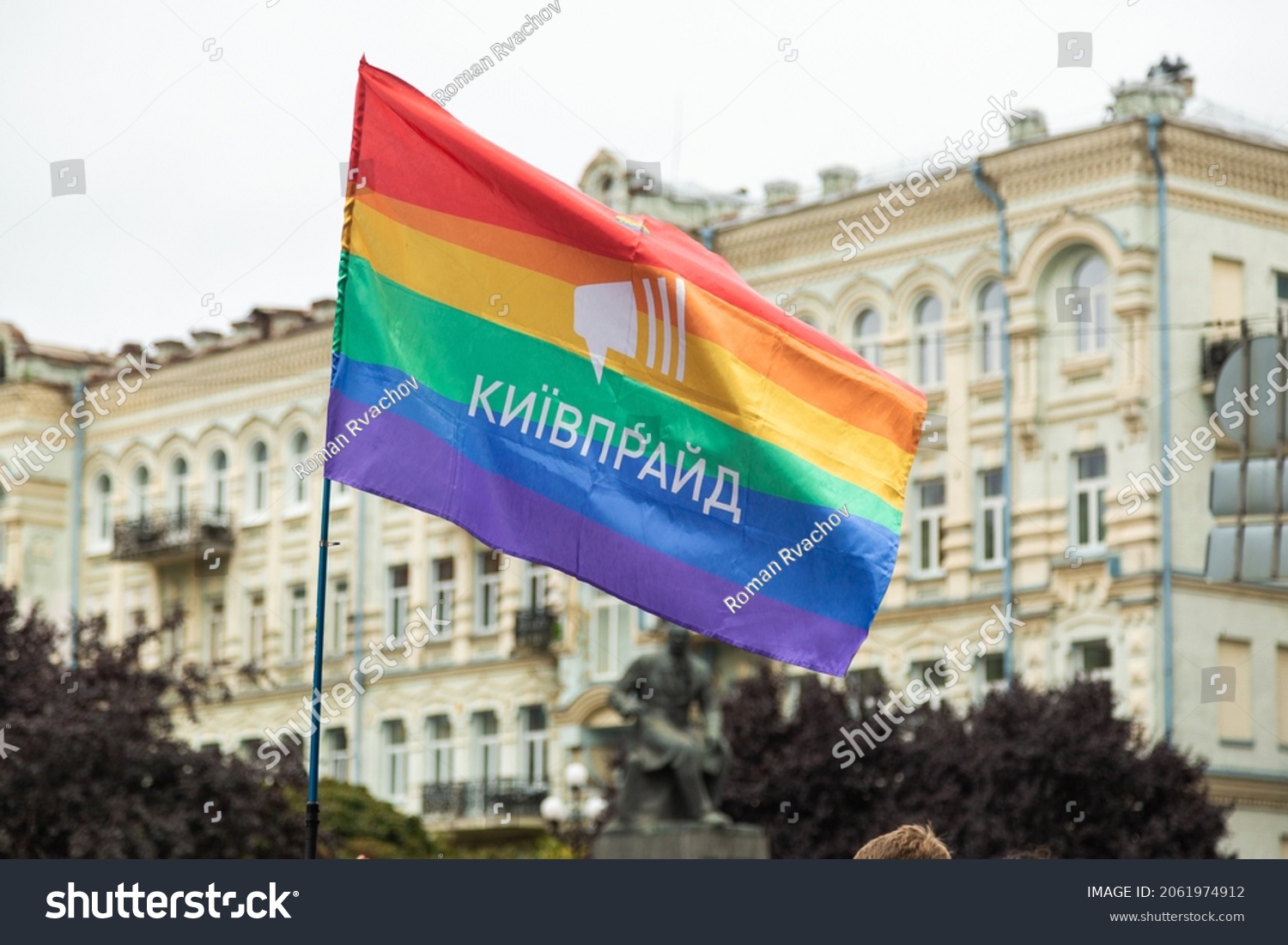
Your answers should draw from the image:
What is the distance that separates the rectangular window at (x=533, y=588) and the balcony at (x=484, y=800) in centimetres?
354

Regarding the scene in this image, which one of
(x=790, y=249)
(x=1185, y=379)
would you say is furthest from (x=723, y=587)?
(x=790, y=249)

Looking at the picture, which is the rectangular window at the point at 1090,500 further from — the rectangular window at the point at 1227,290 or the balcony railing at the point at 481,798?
the balcony railing at the point at 481,798

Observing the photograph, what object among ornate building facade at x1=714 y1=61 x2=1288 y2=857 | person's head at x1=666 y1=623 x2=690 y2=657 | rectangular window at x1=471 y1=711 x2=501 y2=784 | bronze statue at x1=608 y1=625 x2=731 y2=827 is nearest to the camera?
person's head at x1=666 y1=623 x2=690 y2=657

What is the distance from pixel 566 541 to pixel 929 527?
106 feet

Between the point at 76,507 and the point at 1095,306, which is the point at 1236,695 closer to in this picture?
the point at 1095,306

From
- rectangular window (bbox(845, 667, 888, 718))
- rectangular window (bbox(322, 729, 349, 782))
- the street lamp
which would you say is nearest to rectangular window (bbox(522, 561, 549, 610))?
the street lamp

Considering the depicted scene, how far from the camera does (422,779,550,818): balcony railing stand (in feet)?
158

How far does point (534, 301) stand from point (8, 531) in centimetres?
4844

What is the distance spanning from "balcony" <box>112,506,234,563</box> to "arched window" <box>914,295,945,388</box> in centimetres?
1864

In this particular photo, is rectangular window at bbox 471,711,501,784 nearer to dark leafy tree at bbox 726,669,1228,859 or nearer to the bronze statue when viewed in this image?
dark leafy tree at bbox 726,669,1228,859

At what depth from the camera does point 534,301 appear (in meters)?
12.5

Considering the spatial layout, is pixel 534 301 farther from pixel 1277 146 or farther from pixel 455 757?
pixel 455 757

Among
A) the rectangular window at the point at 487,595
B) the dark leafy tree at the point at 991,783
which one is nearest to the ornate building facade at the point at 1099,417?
the dark leafy tree at the point at 991,783

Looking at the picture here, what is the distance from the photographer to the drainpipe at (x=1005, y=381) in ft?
139
